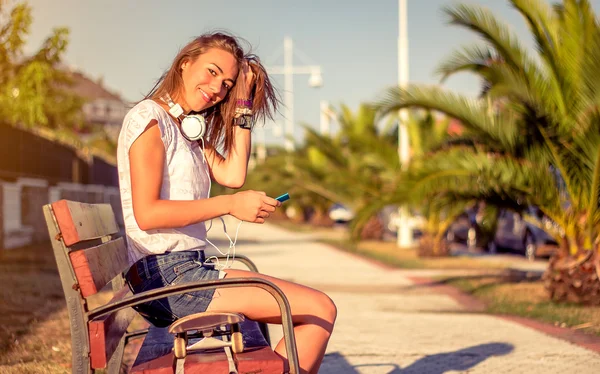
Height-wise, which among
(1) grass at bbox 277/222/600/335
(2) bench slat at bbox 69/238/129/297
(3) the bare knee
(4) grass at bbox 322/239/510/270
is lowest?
(4) grass at bbox 322/239/510/270

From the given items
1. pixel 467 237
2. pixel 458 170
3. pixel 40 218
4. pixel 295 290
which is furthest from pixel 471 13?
pixel 467 237

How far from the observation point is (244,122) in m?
3.64

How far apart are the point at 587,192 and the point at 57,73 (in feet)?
48.4

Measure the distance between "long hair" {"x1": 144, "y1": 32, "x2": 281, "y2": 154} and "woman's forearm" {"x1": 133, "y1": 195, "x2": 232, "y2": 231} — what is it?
609 millimetres

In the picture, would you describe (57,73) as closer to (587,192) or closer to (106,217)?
(587,192)

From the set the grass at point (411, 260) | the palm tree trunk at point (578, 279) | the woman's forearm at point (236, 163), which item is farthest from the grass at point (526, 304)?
the woman's forearm at point (236, 163)

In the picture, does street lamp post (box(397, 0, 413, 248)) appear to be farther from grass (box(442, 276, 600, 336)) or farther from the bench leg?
the bench leg

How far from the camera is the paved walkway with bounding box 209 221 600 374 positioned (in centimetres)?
580

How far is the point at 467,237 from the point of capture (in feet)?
82.2

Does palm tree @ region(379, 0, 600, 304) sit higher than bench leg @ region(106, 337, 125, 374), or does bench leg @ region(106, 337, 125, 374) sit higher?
palm tree @ region(379, 0, 600, 304)

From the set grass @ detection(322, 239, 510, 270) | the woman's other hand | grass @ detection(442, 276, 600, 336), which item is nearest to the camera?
the woman's other hand

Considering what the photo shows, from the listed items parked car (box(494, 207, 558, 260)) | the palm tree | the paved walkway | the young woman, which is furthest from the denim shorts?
parked car (box(494, 207, 558, 260))

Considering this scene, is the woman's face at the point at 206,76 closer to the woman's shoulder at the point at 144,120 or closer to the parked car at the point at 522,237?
the woman's shoulder at the point at 144,120

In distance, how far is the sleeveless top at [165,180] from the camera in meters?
3.14
